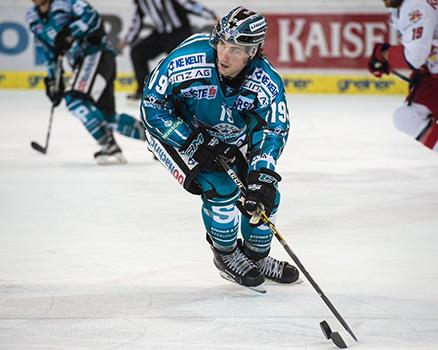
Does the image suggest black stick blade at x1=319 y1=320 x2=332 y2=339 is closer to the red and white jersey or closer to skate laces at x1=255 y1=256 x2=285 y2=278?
skate laces at x1=255 y1=256 x2=285 y2=278

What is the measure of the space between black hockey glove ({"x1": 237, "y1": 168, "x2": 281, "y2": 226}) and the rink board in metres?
7.22

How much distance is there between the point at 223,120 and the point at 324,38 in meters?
7.14

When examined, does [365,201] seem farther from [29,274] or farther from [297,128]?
[297,128]

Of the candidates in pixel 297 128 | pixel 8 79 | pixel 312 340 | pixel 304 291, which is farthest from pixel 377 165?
pixel 8 79

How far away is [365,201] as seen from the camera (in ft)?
17.6

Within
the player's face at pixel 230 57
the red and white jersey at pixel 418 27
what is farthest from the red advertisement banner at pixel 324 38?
the player's face at pixel 230 57

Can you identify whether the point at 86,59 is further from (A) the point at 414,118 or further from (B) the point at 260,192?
(B) the point at 260,192

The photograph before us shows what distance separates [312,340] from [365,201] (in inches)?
97.0

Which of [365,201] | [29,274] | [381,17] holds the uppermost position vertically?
[29,274]

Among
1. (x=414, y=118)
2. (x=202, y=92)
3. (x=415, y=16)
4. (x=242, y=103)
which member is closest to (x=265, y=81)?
(x=242, y=103)

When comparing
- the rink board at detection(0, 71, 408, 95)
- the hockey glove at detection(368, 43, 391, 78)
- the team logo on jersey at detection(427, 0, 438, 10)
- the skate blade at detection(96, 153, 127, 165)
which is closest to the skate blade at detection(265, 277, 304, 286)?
the team logo on jersey at detection(427, 0, 438, 10)

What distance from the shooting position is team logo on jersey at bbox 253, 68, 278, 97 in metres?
3.49

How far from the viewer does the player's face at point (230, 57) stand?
338 cm

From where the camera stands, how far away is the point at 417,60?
509 centimetres
